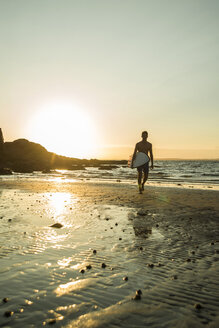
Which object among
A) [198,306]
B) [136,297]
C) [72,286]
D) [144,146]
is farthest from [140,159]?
[198,306]

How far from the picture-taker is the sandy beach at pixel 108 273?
3.76m

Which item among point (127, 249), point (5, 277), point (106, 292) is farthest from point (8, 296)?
point (127, 249)

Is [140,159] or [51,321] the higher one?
[140,159]

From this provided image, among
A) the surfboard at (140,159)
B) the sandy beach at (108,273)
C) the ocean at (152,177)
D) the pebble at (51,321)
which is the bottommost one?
the ocean at (152,177)

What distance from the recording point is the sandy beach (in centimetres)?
376

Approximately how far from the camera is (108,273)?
207 inches

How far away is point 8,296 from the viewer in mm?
4246

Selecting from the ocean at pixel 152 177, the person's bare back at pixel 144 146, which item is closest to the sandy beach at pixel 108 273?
the person's bare back at pixel 144 146

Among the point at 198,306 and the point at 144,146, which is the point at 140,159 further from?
the point at 198,306

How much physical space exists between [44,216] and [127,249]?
539cm

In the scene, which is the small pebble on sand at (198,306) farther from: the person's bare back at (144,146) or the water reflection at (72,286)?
the person's bare back at (144,146)

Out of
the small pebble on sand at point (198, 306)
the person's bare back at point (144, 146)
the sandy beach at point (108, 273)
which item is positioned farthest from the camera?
the person's bare back at point (144, 146)

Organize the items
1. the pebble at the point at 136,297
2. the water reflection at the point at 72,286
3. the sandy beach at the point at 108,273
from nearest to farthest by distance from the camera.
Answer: the sandy beach at the point at 108,273 < the pebble at the point at 136,297 < the water reflection at the point at 72,286

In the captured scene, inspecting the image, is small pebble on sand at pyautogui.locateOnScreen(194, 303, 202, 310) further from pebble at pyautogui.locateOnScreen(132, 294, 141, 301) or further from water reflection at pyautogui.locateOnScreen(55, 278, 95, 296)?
water reflection at pyautogui.locateOnScreen(55, 278, 95, 296)
